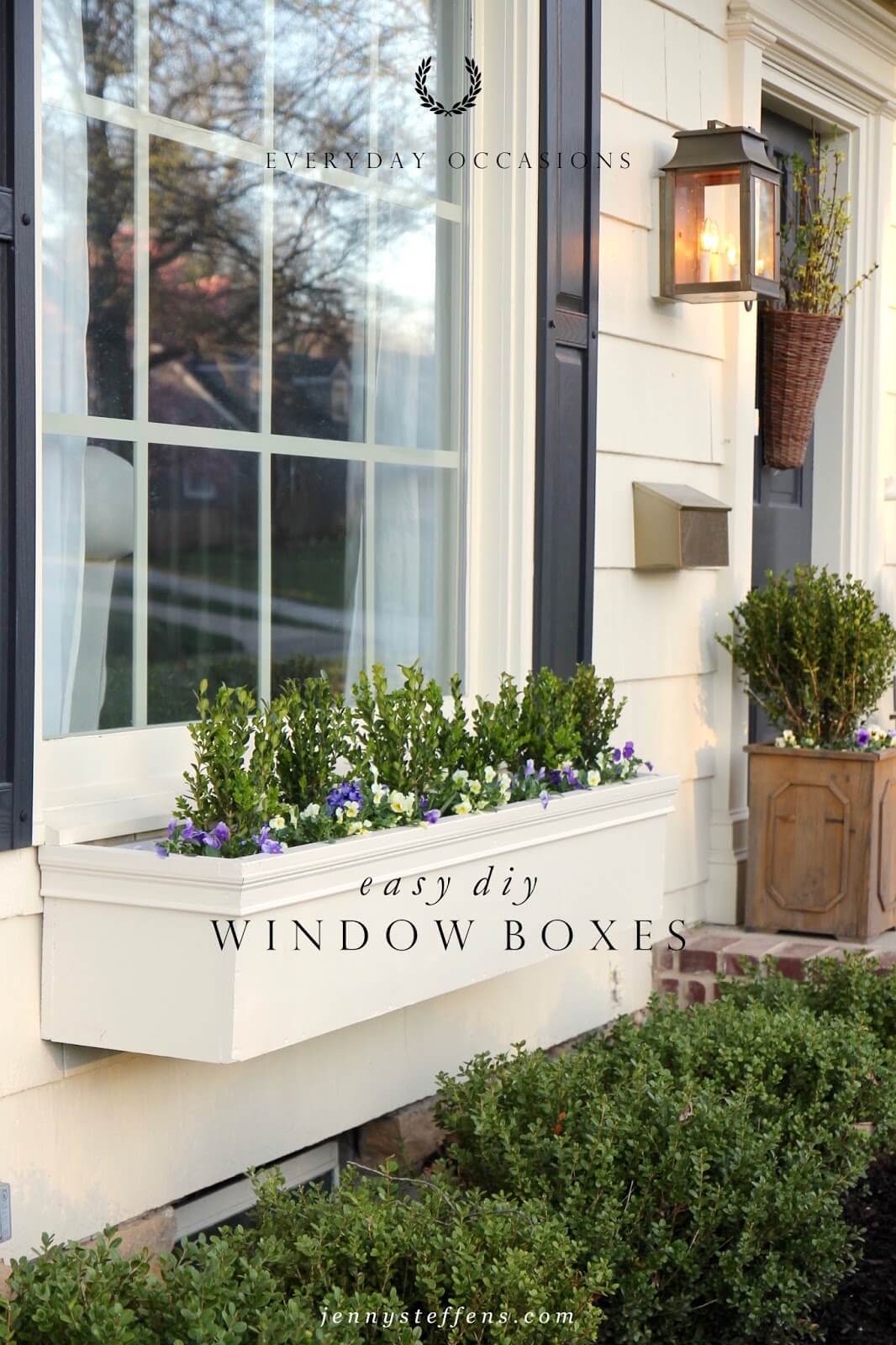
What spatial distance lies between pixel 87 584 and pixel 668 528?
1698mm

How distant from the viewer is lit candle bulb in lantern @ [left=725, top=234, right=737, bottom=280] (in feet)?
12.6

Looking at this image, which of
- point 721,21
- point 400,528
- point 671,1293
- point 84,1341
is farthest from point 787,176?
point 84,1341

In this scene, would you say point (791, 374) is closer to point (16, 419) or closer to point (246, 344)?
point (246, 344)

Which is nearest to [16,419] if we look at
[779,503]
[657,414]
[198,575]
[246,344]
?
[198,575]

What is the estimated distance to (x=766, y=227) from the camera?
3881 mm

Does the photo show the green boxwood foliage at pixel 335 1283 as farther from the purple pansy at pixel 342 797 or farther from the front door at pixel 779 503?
the front door at pixel 779 503

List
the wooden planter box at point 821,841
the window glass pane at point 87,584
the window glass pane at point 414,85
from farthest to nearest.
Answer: the wooden planter box at point 821,841 → the window glass pane at point 414,85 → the window glass pane at point 87,584

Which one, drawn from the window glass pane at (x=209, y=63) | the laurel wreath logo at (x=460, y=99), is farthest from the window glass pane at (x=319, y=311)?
the laurel wreath logo at (x=460, y=99)

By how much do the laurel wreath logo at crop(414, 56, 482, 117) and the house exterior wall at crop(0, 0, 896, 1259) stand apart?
17.4 inches

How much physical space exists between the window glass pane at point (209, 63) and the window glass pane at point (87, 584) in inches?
23.6

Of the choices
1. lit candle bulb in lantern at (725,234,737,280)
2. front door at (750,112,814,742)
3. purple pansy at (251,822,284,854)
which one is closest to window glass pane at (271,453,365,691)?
purple pansy at (251,822,284,854)

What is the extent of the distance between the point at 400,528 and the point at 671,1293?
1503mm

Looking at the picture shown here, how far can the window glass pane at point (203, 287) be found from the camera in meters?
2.62

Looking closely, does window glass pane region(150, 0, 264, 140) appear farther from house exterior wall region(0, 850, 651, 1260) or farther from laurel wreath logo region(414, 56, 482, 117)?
house exterior wall region(0, 850, 651, 1260)
